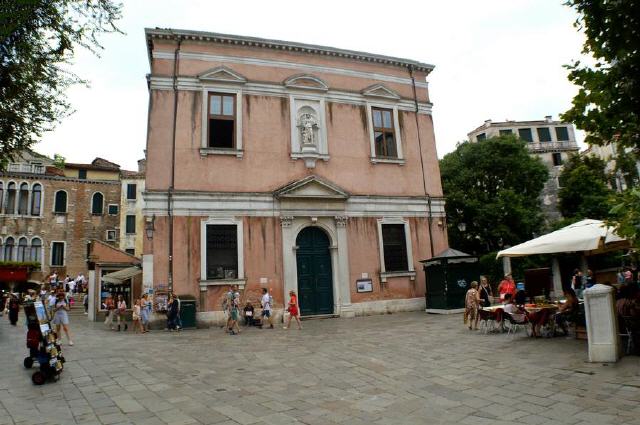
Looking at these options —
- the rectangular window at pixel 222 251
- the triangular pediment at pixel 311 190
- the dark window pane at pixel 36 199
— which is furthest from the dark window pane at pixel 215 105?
the dark window pane at pixel 36 199

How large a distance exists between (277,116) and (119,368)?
1172 cm

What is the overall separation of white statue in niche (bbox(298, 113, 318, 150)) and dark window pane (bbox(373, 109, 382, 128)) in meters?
2.85

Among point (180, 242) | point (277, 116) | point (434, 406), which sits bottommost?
point (434, 406)

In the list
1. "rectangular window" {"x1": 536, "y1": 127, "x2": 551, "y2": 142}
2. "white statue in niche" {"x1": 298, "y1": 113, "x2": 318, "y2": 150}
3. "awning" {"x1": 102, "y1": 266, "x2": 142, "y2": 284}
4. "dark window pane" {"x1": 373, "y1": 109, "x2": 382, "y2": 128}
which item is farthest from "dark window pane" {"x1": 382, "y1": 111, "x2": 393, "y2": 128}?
"rectangular window" {"x1": 536, "y1": 127, "x2": 551, "y2": 142}

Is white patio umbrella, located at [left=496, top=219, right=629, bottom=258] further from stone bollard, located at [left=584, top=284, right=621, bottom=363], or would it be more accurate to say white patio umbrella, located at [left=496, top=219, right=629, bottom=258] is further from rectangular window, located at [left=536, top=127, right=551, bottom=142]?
rectangular window, located at [left=536, top=127, right=551, bottom=142]

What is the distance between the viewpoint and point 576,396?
18.2 feet

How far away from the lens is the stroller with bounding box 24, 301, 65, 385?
277 inches

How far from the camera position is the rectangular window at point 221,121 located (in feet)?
54.5

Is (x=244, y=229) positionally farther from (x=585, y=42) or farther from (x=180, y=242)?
(x=585, y=42)

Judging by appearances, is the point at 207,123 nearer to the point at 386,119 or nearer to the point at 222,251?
the point at 222,251

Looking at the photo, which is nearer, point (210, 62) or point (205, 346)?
point (205, 346)

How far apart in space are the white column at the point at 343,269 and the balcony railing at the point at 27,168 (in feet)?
104

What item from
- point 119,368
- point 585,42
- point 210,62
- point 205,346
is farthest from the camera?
point 210,62

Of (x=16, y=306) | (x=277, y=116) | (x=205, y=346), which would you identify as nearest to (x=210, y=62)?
(x=277, y=116)
